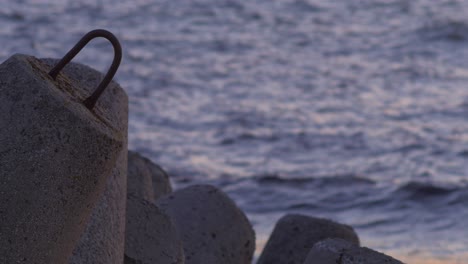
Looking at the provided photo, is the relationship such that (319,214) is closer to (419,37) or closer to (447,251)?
(447,251)

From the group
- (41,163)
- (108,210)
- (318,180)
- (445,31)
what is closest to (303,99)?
(318,180)

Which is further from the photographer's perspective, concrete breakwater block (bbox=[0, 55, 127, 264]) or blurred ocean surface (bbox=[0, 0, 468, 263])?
blurred ocean surface (bbox=[0, 0, 468, 263])

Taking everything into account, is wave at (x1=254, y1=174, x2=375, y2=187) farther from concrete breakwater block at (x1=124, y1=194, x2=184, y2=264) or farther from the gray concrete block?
concrete breakwater block at (x1=124, y1=194, x2=184, y2=264)

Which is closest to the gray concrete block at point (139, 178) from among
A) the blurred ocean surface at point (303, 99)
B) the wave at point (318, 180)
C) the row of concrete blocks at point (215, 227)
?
the row of concrete blocks at point (215, 227)

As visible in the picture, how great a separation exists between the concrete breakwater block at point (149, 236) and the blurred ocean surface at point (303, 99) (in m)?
3.59

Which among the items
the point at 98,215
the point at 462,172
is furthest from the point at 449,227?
the point at 98,215

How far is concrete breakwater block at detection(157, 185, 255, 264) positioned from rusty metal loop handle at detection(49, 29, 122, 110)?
200 centimetres

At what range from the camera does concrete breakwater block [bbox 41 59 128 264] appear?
3.74 m

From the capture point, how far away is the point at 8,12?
19844 mm

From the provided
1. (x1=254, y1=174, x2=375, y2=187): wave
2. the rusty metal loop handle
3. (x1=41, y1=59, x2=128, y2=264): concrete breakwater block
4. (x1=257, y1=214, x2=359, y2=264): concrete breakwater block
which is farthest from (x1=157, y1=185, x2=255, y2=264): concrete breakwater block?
(x1=254, y1=174, x2=375, y2=187): wave

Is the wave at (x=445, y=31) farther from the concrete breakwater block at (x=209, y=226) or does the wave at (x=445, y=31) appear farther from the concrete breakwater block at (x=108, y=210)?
the concrete breakwater block at (x=108, y=210)

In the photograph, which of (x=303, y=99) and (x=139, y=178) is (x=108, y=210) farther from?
(x=303, y=99)

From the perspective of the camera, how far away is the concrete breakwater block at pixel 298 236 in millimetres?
5293

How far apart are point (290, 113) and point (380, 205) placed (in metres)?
3.36
